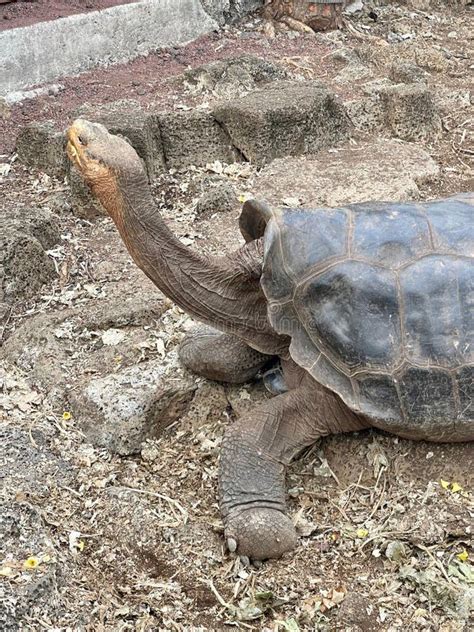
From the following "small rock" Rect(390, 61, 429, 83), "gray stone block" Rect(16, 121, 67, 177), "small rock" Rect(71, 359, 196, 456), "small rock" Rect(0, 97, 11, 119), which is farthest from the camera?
"small rock" Rect(390, 61, 429, 83)

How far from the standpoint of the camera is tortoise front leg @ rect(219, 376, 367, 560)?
2.53 m

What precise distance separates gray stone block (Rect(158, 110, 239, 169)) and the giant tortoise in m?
2.29

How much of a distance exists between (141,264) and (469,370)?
107 cm

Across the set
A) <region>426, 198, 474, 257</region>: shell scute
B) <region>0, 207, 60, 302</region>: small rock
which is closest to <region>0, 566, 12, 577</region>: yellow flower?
<region>426, 198, 474, 257</region>: shell scute

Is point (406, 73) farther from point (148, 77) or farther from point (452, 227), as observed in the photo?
point (452, 227)

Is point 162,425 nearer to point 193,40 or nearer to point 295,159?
point 295,159

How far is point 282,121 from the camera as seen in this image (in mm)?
4832

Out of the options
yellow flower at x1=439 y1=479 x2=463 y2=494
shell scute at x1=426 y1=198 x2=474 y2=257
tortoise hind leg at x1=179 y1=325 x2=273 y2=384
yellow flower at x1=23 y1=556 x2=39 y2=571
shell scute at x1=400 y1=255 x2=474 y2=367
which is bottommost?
yellow flower at x1=439 y1=479 x2=463 y2=494

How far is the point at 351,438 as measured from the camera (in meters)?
2.79

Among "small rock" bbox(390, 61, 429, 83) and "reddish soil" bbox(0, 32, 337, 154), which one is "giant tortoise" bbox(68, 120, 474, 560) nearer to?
"reddish soil" bbox(0, 32, 337, 154)

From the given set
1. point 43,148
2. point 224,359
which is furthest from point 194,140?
point 224,359

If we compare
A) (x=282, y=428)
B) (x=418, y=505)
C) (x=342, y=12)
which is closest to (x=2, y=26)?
(x=342, y=12)

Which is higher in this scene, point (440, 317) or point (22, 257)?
point (440, 317)

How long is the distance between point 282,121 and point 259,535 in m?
2.96
